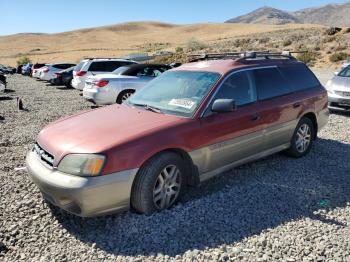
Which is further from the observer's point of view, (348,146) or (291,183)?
(348,146)

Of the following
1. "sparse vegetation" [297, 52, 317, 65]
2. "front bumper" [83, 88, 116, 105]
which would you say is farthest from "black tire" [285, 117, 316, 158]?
"sparse vegetation" [297, 52, 317, 65]

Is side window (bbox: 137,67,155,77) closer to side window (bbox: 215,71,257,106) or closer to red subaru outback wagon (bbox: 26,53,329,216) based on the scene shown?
red subaru outback wagon (bbox: 26,53,329,216)

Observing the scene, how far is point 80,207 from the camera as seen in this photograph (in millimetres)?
3746

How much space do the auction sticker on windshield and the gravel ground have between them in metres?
1.11

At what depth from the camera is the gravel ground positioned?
3.61 m

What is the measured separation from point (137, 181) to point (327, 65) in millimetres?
27151

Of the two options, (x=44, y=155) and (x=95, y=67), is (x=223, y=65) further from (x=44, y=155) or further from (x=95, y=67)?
(x=95, y=67)

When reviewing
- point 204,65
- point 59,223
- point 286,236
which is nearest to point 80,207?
point 59,223

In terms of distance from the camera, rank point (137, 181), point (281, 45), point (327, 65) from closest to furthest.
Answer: point (137, 181)
point (327, 65)
point (281, 45)

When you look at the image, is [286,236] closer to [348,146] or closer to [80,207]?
[80,207]

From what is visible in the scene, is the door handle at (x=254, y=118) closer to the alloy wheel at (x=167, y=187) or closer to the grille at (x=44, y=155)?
the alloy wheel at (x=167, y=187)

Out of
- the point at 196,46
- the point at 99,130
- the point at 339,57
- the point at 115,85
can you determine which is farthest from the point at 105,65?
the point at 196,46

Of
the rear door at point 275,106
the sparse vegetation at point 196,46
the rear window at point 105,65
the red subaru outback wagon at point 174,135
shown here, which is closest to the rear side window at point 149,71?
the rear window at point 105,65

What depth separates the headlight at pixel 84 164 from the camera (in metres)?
3.75
